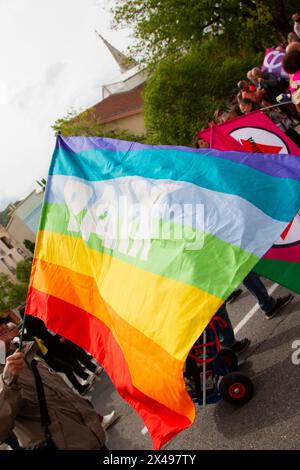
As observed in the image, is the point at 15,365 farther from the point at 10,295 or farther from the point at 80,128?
the point at 10,295

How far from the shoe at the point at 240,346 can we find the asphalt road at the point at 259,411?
0.06m

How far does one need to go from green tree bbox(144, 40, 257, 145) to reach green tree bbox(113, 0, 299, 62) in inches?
104

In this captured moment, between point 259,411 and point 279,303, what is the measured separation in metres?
1.46

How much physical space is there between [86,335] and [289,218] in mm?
1807

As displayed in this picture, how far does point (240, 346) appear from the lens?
4.57m

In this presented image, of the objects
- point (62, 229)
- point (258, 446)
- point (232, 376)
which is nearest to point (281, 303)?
point (232, 376)

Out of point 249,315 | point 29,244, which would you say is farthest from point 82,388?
point 29,244

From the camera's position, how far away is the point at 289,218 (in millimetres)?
2574

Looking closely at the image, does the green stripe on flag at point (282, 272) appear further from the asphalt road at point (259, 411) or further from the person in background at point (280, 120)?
the person in background at point (280, 120)

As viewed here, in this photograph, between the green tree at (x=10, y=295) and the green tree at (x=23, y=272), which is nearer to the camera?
the green tree at (x=10, y=295)

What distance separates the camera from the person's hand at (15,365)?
285cm

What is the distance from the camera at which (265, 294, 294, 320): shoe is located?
4.68 m

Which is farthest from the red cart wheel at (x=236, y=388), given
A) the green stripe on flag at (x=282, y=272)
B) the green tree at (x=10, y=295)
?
the green tree at (x=10, y=295)

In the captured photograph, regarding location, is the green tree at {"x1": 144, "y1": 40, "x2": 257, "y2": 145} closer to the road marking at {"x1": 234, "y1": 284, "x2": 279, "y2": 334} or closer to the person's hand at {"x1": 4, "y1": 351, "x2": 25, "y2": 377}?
the road marking at {"x1": 234, "y1": 284, "x2": 279, "y2": 334}
